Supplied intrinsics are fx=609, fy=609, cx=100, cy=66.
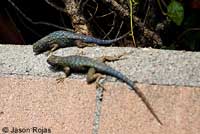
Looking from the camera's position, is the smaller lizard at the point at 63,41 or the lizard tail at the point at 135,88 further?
the smaller lizard at the point at 63,41

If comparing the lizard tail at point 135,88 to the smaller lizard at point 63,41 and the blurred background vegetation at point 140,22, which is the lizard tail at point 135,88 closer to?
the smaller lizard at point 63,41

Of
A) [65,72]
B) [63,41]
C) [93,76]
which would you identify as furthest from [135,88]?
[63,41]

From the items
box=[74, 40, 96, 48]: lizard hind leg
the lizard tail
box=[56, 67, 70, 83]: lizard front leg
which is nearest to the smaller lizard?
box=[74, 40, 96, 48]: lizard hind leg

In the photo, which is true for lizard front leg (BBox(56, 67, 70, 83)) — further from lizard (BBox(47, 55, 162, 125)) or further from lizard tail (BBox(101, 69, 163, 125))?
lizard tail (BBox(101, 69, 163, 125))

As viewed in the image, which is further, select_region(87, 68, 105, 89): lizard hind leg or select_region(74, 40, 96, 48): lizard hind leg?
select_region(74, 40, 96, 48): lizard hind leg

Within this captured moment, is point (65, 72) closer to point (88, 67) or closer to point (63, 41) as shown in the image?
point (88, 67)

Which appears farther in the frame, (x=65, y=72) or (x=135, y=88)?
(x=65, y=72)

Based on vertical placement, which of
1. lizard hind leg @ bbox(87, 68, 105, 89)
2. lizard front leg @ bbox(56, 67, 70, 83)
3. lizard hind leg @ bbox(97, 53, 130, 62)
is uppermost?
lizard hind leg @ bbox(97, 53, 130, 62)

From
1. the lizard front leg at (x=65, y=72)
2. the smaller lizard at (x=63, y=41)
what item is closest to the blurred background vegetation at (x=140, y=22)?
the smaller lizard at (x=63, y=41)

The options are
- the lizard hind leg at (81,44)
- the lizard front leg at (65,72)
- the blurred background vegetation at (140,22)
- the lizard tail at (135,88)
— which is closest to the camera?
the lizard tail at (135,88)
